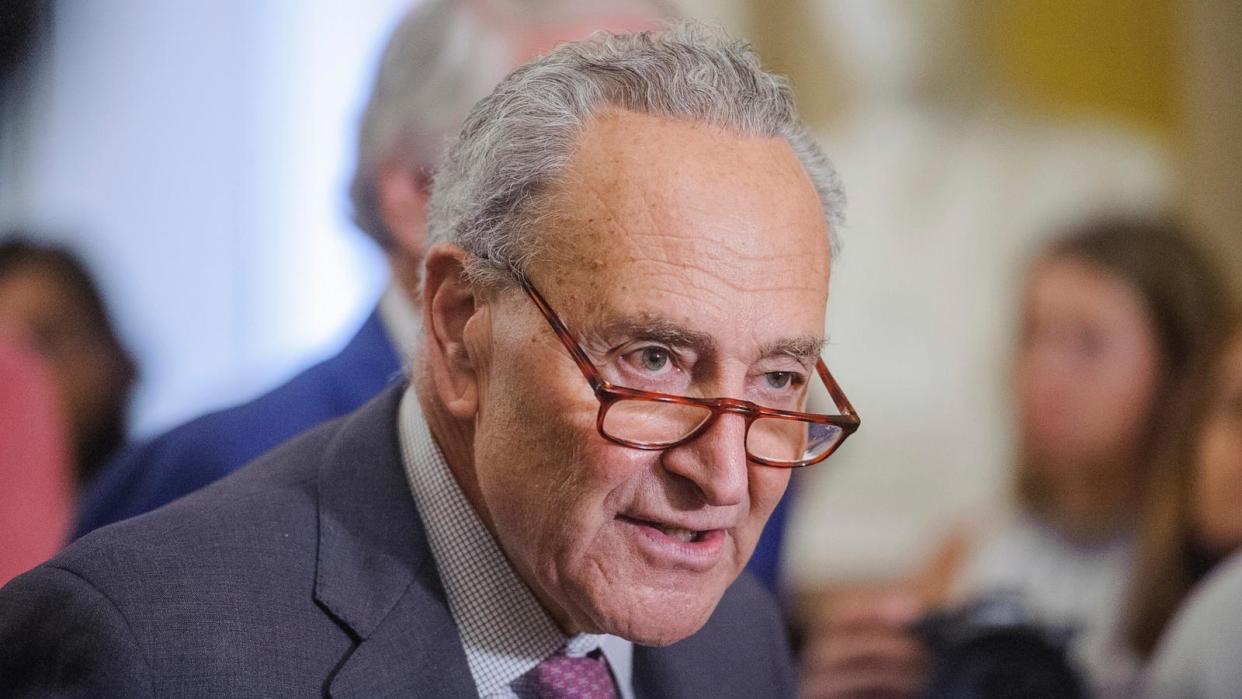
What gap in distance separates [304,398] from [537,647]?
2.97 ft

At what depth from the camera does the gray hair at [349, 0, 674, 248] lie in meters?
2.31

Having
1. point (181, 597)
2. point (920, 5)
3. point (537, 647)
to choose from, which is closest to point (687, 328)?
point (537, 647)

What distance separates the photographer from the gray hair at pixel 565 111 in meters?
1.33

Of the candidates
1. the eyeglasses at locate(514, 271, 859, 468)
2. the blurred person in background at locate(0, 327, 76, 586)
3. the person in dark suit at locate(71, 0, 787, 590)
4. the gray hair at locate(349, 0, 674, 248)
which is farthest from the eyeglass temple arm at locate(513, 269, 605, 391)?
the blurred person in background at locate(0, 327, 76, 586)

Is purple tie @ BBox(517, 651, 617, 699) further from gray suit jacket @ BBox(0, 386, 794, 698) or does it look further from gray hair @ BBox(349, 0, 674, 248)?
gray hair @ BBox(349, 0, 674, 248)

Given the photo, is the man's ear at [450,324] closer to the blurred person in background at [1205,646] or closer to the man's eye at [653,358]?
the man's eye at [653,358]

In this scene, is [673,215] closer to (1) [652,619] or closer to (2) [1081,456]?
(1) [652,619]

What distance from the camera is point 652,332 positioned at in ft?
4.17

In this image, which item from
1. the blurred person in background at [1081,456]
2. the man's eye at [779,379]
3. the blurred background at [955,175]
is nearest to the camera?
the man's eye at [779,379]

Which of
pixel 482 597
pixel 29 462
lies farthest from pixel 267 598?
pixel 29 462

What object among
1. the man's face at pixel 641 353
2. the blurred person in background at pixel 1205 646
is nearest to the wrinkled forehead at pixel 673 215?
the man's face at pixel 641 353

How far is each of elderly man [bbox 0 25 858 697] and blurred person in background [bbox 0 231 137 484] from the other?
1520mm

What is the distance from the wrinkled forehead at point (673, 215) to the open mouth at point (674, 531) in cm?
24

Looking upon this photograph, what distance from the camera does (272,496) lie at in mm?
1385
